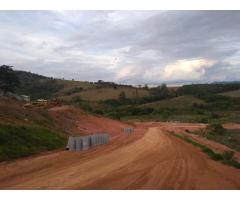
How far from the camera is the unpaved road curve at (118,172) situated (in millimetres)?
15898

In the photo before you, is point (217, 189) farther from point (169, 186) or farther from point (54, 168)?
point (54, 168)

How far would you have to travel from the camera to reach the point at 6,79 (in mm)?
69125

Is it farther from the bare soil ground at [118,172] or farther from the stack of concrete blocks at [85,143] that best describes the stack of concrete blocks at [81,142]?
the bare soil ground at [118,172]

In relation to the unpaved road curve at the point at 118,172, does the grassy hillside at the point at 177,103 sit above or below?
above

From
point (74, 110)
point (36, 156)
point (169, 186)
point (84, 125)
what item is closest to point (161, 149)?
point (36, 156)

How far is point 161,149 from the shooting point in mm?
30594

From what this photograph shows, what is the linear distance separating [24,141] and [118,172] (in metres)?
10.9

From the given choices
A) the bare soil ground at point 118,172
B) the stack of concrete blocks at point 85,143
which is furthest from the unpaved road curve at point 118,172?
the stack of concrete blocks at point 85,143

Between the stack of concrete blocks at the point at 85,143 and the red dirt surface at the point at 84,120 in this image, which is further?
the red dirt surface at the point at 84,120

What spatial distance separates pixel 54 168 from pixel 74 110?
42935 mm

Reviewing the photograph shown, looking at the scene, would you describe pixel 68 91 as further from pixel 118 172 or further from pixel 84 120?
pixel 118 172

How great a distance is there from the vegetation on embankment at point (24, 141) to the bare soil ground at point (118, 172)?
45.4 inches

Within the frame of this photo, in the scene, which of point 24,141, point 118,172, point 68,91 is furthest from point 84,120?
point 68,91

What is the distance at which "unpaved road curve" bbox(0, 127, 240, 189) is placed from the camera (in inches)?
626
